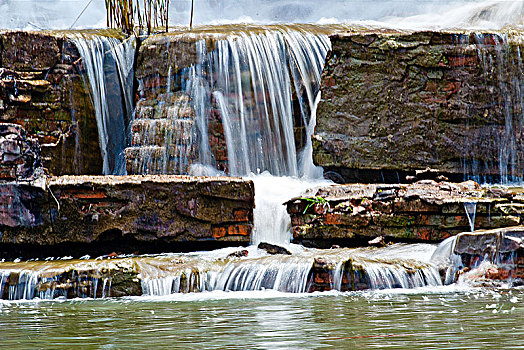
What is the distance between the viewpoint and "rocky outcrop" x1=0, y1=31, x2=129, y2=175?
944 cm

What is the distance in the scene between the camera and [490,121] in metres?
9.34

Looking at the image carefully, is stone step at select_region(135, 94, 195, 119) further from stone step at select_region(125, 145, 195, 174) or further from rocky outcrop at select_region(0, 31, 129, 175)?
rocky outcrop at select_region(0, 31, 129, 175)

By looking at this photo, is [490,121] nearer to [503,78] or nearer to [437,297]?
[503,78]

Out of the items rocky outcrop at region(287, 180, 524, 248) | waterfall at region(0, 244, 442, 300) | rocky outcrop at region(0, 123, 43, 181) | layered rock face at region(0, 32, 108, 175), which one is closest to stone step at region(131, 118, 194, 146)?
layered rock face at region(0, 32, 108, 175)

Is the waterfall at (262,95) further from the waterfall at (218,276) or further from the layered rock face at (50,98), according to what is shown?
the waterfall at (218,276)

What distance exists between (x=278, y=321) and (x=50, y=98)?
6.92 m

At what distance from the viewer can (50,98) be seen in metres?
9.67

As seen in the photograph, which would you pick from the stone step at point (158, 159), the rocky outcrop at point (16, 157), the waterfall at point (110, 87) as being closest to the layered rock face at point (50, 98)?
the waterfall at point (110, 87)

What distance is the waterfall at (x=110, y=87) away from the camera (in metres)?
10.1

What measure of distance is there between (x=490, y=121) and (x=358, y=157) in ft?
6.28

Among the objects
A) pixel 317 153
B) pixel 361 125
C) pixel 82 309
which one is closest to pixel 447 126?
pixel 361 125

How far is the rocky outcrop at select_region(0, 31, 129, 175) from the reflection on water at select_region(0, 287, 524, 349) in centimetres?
452

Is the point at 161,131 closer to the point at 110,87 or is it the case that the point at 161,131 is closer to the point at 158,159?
the point at 158,159

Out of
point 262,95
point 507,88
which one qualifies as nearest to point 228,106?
point 262,95
